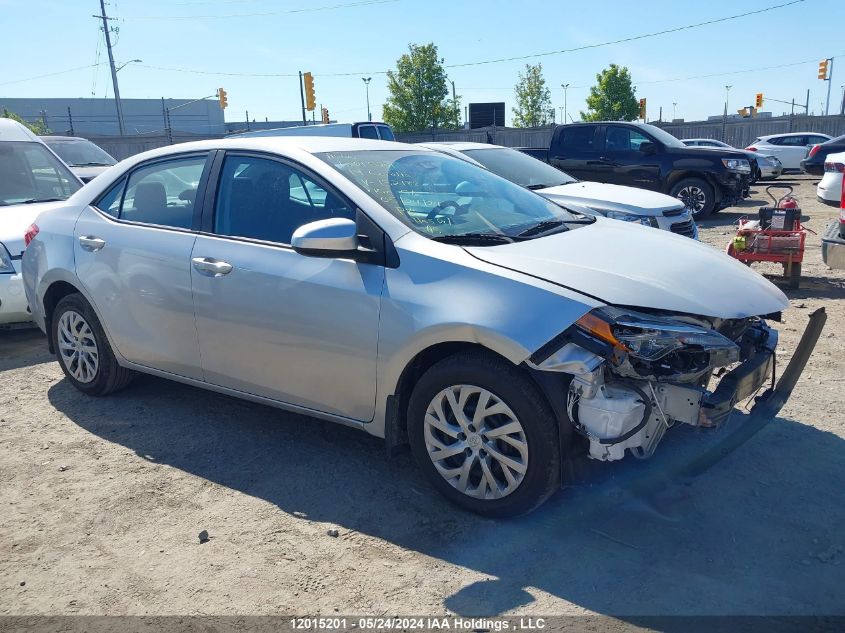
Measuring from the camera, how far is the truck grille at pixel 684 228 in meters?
8.54

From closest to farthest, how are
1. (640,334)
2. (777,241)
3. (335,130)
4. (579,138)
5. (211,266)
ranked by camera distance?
(640,334) < (211,266) < (777,241) < (579,138) < (335,130)

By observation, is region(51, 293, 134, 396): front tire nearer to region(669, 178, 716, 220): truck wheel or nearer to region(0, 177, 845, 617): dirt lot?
region(0, 177, 845, 617): dirt lot

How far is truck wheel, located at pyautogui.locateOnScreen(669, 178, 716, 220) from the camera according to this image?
13.5m

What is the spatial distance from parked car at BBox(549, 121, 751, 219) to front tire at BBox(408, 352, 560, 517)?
11.2m

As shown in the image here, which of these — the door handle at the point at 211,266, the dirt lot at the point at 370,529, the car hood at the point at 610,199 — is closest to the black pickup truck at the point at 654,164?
the car hood at the point at 610,199

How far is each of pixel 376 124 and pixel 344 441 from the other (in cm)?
1251

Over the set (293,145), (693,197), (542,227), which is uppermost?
(293,145)

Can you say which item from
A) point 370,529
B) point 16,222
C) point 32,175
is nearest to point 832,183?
point 370,529

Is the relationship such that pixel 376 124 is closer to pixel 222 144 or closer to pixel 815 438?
pixel 222 144

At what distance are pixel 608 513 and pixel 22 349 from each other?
5.60m

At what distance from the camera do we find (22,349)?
6641 millimetres

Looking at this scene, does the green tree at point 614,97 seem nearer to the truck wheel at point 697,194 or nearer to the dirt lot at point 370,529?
the truck wheel at point 697,194

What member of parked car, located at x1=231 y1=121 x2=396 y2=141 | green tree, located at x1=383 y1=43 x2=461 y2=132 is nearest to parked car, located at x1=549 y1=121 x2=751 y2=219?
parked car, located at x1=231 y1=121 x2=396 y2=141

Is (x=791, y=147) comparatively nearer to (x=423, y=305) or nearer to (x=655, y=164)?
(x=655, y=164)
